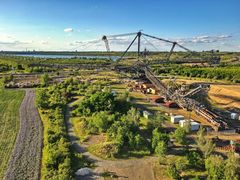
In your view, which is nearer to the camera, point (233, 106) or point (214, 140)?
point (214, 140)

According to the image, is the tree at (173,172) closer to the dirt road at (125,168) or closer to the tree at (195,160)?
the dirt road at (125,168)

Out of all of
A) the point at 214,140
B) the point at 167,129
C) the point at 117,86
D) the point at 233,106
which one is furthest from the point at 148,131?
the point at 117,86

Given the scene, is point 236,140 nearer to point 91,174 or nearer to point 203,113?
point 203,113

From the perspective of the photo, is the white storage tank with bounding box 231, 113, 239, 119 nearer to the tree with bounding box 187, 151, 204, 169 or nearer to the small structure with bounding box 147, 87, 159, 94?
the tree with bounding box 187, 151, 204, 169

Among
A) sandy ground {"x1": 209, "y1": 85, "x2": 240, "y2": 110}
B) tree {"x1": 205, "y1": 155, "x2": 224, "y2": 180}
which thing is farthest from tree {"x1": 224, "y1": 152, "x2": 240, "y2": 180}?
sandy ground {"x1": 209, "y1": 85, "x2": 240, "y2": 110}

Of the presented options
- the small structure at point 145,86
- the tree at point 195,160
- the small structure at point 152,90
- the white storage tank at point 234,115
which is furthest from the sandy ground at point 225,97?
the tree at point 195,160

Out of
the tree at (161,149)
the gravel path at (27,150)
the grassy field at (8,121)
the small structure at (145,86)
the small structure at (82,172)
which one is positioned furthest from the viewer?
the small structure at (145,86)
